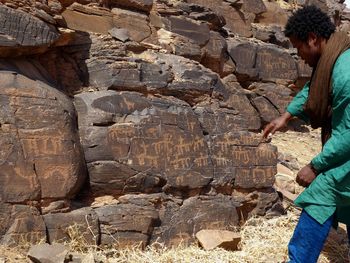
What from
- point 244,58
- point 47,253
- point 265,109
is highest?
point 244,58

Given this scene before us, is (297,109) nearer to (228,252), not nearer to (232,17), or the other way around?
(228,252)

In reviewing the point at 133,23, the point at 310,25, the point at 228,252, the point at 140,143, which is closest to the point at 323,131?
the point at 310,25

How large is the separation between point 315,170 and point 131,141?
203cm

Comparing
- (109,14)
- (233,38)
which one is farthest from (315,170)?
(233,38)

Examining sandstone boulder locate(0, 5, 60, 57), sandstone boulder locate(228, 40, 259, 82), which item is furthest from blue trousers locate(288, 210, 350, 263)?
sandstone boulder locate(228, 40, 259, 82)

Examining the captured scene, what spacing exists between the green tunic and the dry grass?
52.4 inches

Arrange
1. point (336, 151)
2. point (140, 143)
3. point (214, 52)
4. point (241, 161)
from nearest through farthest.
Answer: point (336, 151), point (140, 143), point (241, 161), point (214, 52)

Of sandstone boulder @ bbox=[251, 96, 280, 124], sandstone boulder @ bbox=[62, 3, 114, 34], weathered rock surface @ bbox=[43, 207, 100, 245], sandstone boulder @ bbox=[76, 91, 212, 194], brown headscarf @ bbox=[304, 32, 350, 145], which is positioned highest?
brown headscarf @ bbox=[304, 32, 350, 145]

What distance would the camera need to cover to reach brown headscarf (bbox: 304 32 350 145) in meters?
2.98

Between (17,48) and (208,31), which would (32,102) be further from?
(208,31)

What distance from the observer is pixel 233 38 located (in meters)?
9.74

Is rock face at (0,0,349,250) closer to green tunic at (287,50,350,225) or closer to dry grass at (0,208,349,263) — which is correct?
dry grass at (0,208,349,263)

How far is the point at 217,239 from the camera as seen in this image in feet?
14.4

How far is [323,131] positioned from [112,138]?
1985 millimetres
